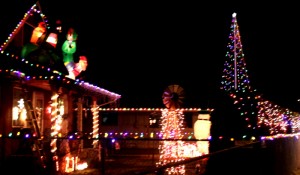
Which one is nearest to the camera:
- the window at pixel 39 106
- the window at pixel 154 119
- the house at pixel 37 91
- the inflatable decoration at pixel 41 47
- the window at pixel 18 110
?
the house at pixel 37 91

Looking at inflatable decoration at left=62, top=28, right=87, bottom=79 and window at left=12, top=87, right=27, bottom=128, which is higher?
inflatable decoration at left=62, top=28, right=87, bottom=79

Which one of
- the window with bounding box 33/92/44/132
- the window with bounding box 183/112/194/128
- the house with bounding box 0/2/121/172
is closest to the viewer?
the house with bounding box 0/2/121/172

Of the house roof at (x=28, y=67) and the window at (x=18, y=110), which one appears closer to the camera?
the house roof at (x=28, y=67)

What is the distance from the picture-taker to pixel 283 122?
84.9 ft

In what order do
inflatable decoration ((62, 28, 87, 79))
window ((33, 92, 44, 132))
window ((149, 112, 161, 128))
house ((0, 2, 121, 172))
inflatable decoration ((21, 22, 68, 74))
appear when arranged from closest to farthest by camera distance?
1. house ((0, 2, 121, 172))
2. inflatable decoration ((21, 22, 68, 74))
3. window ((33, 92, 44, 132))
4. inflatable decoration ((62, 28, 87, 79))
5. window ((149, 112, 161, 128))

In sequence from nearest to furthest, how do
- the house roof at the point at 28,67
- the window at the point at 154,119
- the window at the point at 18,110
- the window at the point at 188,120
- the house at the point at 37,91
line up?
the house roof at the point at 28,67
the house at the point at 37,91
the window at the point at 18,110
the window at the point at 188,120
the window at the point at 154,119

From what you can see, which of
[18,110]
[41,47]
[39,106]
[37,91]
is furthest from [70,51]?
[18,110]

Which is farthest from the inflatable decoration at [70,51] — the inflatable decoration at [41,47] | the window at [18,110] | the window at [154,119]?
the window at [154,119]

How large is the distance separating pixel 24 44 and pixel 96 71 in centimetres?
2642

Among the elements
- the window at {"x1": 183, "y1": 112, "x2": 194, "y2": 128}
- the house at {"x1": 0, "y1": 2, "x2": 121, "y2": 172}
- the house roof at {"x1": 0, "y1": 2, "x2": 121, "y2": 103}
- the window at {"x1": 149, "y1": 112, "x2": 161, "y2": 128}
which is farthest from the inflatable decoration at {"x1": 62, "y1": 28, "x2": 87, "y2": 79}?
the window at {"x1": 183, "y1": 112, "x2": 194, "y2": 128}

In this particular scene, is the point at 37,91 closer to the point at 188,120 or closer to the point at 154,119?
the point at 154,119

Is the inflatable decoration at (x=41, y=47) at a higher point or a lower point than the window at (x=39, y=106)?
higher

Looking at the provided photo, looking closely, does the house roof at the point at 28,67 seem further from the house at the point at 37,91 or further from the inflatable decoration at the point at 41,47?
the inflatable decoration at the point at 41,47

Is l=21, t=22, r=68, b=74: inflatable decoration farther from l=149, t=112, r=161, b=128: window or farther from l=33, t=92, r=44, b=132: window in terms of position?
l=149, t=112, r=161, b=128: window
